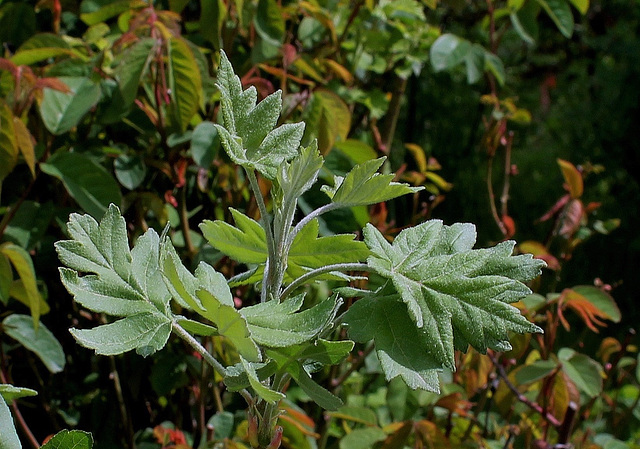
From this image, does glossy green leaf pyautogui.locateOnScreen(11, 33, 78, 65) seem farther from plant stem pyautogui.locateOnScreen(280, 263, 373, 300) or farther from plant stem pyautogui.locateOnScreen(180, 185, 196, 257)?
plant stem pyautogui.locateOnScreen(280, 263, 373, 300)

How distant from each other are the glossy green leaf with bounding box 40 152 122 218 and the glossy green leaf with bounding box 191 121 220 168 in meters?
0.17

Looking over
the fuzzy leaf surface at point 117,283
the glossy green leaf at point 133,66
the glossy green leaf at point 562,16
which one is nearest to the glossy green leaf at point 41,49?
the glossy green leaf at point 133,66

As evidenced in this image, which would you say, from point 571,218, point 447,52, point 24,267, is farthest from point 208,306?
point 447,52

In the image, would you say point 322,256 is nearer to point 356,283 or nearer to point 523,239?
point 356,283

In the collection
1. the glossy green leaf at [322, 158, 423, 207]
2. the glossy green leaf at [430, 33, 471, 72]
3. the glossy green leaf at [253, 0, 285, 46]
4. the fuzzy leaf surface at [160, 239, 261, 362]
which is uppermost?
the glossy green leaf at [322, 158, 423, 207]

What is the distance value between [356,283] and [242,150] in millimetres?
1135

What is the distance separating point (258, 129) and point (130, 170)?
0.85m

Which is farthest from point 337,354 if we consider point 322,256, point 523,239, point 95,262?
point 523,239

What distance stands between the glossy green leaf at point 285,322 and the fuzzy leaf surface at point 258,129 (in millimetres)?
126

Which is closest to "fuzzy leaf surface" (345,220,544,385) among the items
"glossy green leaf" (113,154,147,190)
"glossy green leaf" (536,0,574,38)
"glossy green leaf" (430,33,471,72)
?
"glossy green leaf" (113,154,147,190)

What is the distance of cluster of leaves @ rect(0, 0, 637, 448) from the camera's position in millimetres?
642

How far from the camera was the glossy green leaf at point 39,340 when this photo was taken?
4.42 feet

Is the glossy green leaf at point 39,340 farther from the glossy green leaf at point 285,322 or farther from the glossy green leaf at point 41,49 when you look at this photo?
the glossy green leaf at point 285,322

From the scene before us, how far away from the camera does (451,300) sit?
2.12 feet
